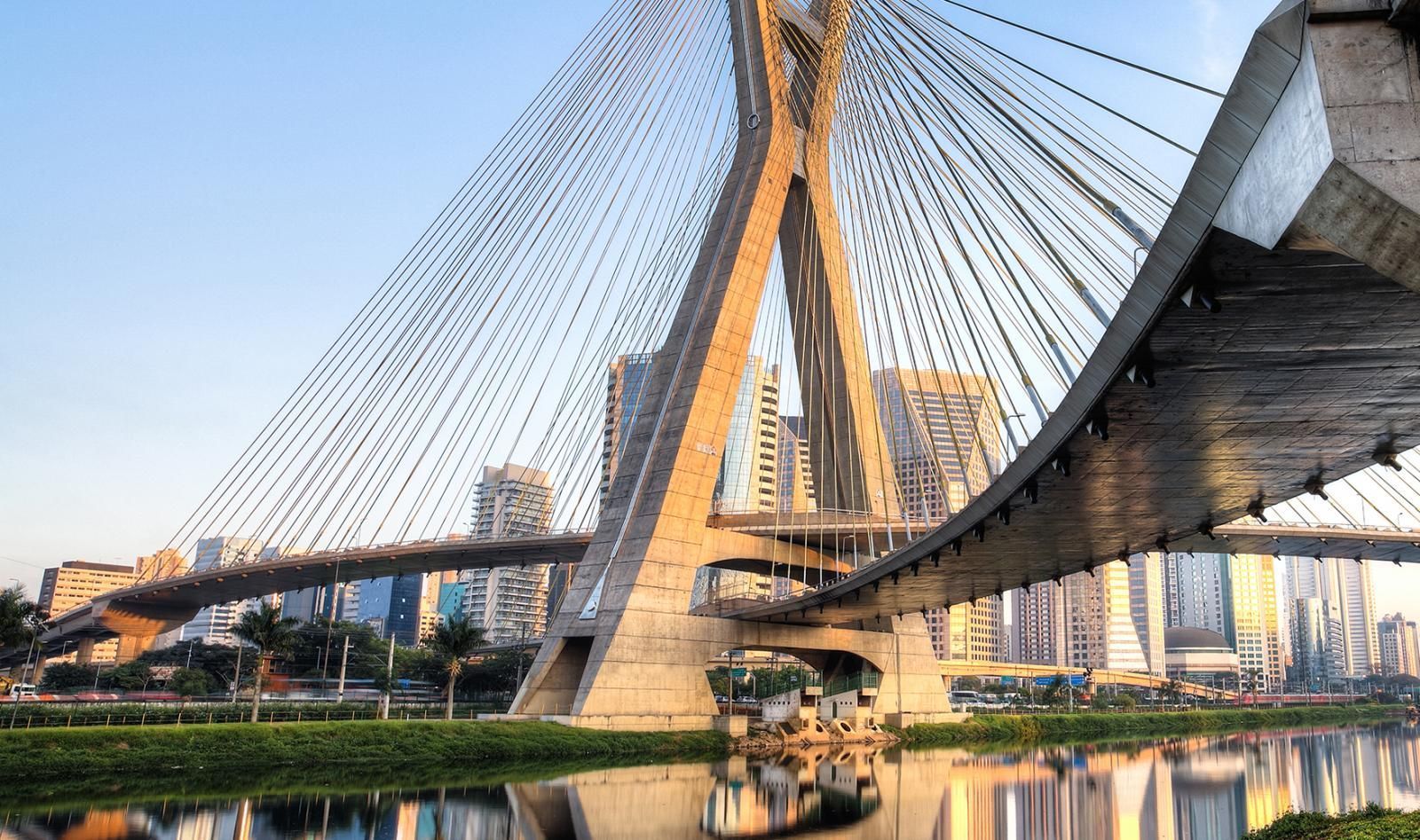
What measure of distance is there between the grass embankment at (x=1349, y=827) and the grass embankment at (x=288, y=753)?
1913 cm

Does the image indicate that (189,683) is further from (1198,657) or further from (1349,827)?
(1198,657)

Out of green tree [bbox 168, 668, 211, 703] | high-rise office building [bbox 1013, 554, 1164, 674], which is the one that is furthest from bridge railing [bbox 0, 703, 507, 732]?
high-rise office building [bbox 1013, 554, 1164, 674]

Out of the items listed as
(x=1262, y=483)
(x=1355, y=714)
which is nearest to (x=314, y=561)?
(x=1262, y=483)

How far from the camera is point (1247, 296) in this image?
37.2ft

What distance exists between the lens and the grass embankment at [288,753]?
25469 millimetres

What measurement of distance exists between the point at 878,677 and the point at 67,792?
3612 cm

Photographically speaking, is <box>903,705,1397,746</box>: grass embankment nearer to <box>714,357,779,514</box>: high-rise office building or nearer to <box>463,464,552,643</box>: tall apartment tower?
<box>714,357,779,514</box>: high-rise office building

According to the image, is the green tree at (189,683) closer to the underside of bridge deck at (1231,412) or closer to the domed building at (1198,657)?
the underside of bridge deck at (1231,412)

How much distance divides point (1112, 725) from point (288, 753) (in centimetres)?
5974

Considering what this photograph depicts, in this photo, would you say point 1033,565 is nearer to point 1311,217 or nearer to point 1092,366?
point 1092,366

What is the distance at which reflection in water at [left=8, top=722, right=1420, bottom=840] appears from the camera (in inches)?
737

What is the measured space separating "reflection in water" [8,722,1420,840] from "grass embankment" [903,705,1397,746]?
12675mm

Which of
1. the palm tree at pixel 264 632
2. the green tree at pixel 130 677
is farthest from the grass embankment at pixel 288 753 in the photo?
the green tree at pixel 130 677

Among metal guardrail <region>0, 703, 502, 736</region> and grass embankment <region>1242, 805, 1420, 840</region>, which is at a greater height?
grass embankment <region>1242, 805, 1420, 840</region>
